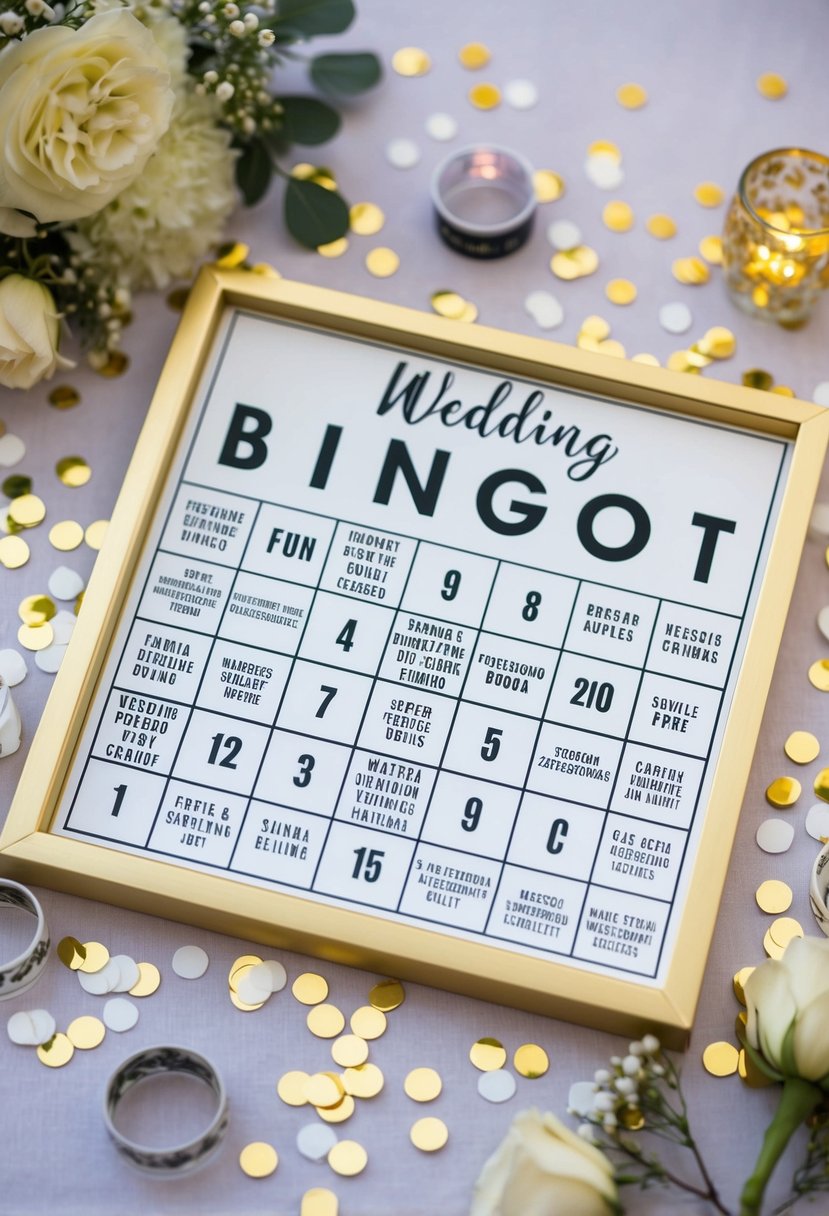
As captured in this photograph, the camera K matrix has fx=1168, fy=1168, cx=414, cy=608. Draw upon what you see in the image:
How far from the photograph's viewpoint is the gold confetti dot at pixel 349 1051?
802mm

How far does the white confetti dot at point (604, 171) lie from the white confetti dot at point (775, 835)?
0.56 metres

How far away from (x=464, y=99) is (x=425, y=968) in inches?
29.5

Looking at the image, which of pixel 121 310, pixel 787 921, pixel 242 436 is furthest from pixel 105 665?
pixel 787 921

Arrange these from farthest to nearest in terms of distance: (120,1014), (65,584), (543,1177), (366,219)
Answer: (366,219) → (65,584) → (120,1014) → (543,1177)

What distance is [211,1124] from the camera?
2.50 ft

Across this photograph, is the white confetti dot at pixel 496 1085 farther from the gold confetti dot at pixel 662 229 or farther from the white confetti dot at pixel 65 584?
the gold confetti dot at pixel 662 229

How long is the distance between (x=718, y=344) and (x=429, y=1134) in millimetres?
652

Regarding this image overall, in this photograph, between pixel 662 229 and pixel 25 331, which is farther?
pixel 662 229

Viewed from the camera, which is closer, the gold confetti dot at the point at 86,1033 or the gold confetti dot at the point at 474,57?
the gold confetti dot at the point at 86,1033

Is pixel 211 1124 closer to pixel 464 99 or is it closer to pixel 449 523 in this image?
pixel 449 523

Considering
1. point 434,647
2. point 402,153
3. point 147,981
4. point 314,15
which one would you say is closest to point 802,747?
point 434,647

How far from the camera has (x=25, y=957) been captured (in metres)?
0.79

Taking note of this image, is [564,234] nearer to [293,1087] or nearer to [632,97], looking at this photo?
[632,97]

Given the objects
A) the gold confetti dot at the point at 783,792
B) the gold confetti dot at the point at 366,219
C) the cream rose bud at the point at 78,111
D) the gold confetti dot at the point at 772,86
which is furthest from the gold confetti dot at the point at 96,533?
the gold confetti dot at the point at 772,86
